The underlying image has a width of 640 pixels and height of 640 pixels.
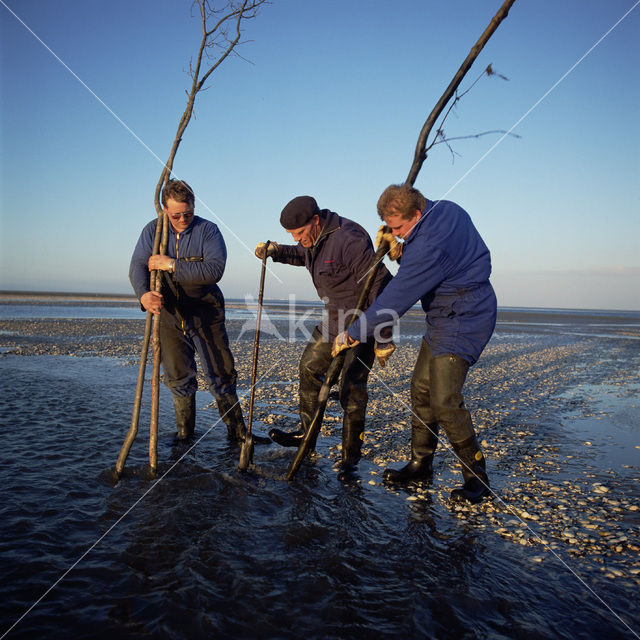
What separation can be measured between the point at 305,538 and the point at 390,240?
3.22 meters

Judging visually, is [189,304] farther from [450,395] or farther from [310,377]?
[450,395]

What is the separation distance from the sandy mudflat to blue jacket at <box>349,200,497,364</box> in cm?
170

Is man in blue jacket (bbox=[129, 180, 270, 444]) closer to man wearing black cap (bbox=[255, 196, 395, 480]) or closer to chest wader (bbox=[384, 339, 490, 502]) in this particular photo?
man wearing black cap (bbox=[255, 196, 395, 480])

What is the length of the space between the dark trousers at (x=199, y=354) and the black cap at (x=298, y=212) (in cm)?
172

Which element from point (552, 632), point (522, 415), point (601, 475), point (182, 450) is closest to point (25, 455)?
point (182, 450)

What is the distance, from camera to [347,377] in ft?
17.7

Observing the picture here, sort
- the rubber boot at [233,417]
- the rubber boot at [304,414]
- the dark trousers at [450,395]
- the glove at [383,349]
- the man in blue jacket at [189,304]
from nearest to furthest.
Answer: the dark trousers at [450,395], the glove at [383,349], the man in blue jacket at [189,304], the rubber boot at [304,414], the rubber boot at [233,417]

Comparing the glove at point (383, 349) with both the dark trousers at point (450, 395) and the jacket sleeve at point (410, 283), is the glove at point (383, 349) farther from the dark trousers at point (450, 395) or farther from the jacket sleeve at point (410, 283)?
the jacket sleeve at point (410, 283)

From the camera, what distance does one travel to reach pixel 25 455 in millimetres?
5230

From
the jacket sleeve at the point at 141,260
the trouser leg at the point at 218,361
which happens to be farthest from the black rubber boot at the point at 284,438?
the jacket sleeve at the point at 141,260

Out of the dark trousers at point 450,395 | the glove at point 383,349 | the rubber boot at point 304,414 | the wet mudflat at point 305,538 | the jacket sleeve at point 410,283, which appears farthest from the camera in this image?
the rubber boot at point 304,414

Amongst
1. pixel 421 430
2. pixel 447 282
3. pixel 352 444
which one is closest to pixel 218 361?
pixel 352 444

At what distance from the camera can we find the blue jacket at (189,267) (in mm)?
5316

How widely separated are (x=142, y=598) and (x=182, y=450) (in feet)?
9.62
